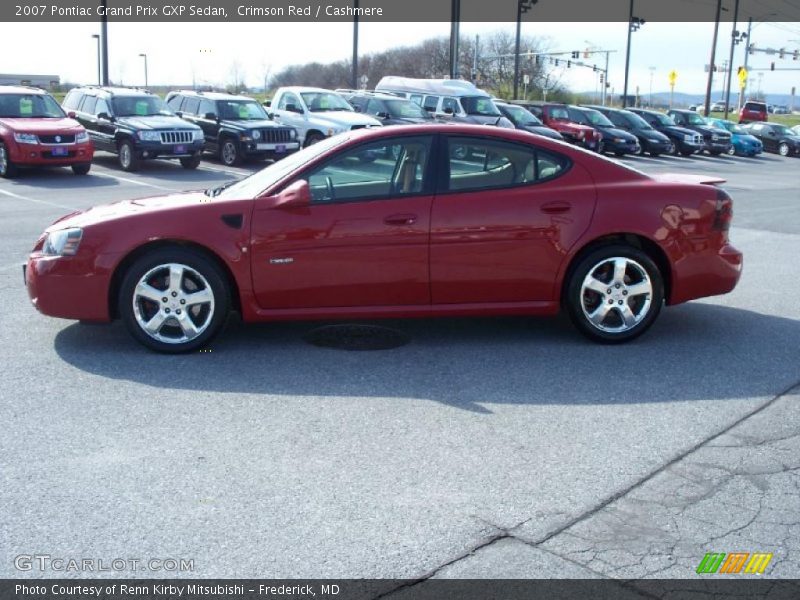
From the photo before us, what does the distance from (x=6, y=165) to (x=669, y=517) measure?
1804 centimetres

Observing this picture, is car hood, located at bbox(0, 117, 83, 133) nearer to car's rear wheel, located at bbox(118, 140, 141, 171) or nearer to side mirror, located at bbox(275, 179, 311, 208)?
car's rear wheel, located at bbox(118, 140, 141, 171)

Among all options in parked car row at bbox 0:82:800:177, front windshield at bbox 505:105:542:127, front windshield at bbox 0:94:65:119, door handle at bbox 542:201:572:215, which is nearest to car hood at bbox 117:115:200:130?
parked car row at bbox 0:82:800:177

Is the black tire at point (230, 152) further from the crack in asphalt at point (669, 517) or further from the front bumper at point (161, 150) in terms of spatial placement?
the crack in asphalt at point (669, 517)

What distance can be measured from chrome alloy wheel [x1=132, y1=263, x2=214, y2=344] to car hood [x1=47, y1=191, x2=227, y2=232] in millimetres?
436

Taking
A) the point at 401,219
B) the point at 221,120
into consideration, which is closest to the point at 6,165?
the point at 221,120

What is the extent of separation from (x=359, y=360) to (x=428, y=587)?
9.90 feet

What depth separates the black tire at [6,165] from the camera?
63.6 feet

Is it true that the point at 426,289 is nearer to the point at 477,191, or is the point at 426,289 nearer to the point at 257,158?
the point at 477,191

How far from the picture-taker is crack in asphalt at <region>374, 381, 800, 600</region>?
3.81 metres

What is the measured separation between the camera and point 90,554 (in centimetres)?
378

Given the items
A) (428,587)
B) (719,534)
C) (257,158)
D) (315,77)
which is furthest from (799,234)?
(315,77)

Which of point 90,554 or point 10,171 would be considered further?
point 10,171

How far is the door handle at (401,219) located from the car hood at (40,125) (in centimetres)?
1487

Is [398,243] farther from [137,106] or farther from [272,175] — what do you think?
[137,106]
